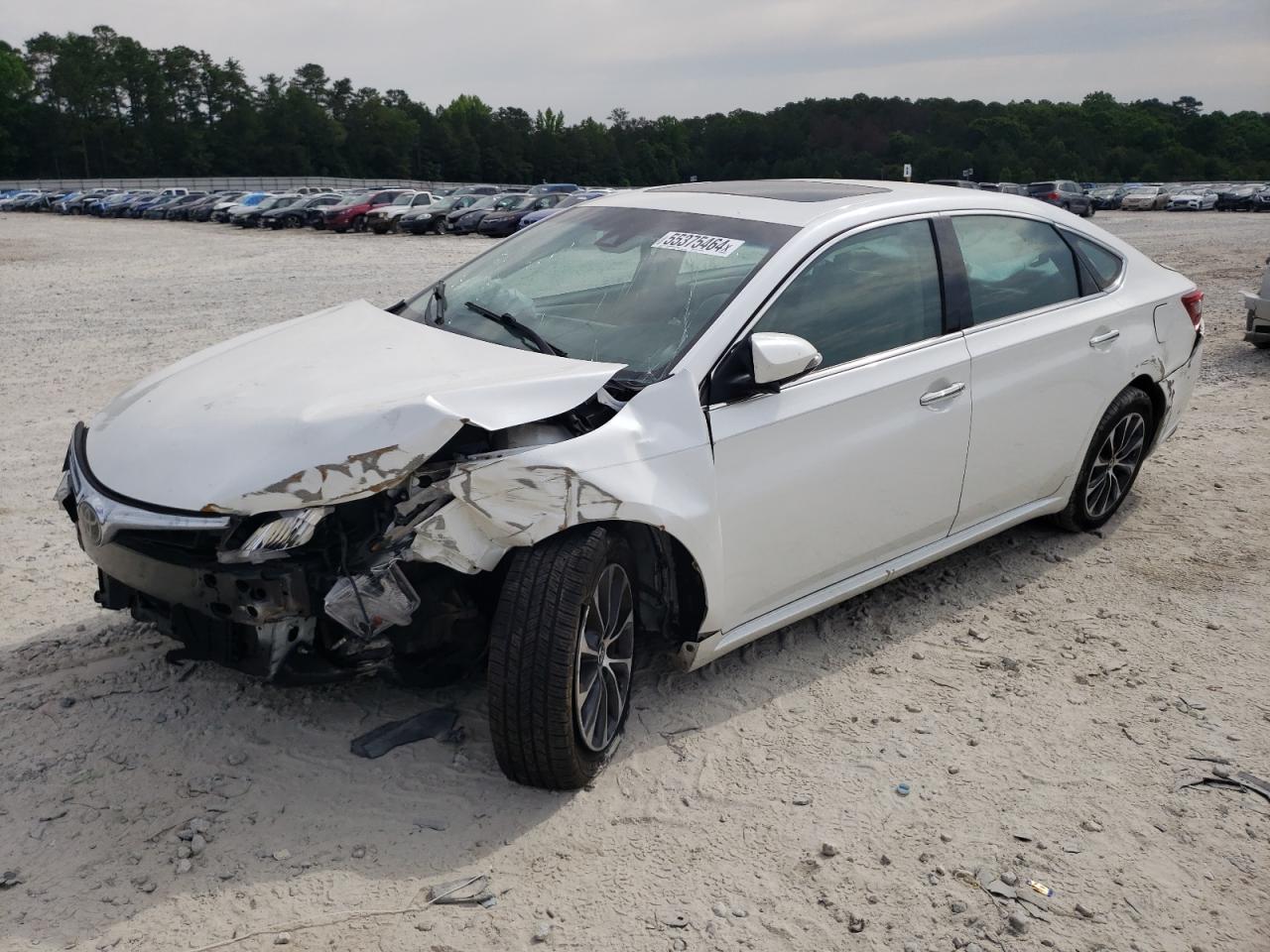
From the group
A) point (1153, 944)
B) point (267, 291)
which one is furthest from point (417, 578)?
point (267, 291)

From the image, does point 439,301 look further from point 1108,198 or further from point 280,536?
point 1108,198

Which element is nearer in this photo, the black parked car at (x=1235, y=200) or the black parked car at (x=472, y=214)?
the black parked car at (x=472, y=214)

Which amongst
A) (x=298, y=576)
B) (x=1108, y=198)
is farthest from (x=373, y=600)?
(x=1108, y=198)

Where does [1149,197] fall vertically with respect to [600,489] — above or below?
below

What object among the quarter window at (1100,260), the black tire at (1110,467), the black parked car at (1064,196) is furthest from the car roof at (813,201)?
the black parked car at (1064,196)

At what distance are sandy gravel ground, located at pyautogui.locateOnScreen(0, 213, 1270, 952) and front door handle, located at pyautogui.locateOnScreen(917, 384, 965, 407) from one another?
0.99 m

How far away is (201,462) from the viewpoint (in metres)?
3.12

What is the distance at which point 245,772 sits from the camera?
11.1 ft

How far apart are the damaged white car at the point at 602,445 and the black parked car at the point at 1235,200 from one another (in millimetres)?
53261

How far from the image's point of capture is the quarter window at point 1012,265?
442cm

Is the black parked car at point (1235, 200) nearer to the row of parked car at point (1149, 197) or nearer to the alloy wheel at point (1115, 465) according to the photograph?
the row of parked car at point (1149, 197)

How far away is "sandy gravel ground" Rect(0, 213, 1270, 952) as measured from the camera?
282cm

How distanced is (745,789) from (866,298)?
184 cm

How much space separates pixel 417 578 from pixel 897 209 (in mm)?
2377
